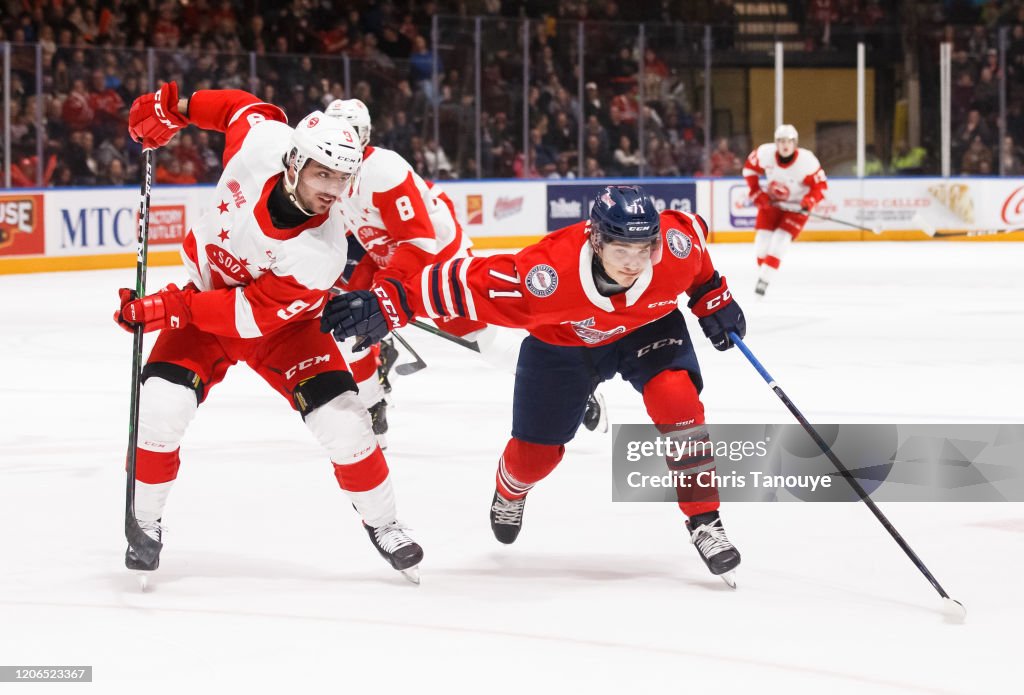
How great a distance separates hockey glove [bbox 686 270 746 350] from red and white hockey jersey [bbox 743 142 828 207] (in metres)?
7.68

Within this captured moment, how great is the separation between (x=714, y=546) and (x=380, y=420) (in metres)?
1.92

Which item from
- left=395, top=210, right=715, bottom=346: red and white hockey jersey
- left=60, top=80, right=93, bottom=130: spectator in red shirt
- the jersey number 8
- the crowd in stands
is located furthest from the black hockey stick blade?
left=60, top=80, right=93, bottom=130: spectator in red shirt

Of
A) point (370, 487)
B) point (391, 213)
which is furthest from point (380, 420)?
point (370, 487)

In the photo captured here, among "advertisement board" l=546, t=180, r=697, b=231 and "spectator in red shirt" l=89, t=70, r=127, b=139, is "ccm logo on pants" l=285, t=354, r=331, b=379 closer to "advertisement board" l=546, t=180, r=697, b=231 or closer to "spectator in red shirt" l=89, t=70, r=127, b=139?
"spectator in red shirt" l=89, t=70, r=127, b=139

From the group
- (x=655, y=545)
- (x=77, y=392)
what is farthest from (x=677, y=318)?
(x=77, y=392)

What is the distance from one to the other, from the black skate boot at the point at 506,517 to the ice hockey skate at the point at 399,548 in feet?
1.01

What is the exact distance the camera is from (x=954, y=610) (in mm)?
2938

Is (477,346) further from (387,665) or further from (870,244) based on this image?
(870,244)

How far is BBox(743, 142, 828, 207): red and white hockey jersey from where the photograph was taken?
36.1 feet

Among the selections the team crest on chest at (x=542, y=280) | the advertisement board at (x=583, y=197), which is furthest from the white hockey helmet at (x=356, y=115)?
the advertisement board at (x=583, y=197)

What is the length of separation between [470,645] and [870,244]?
12.3 m

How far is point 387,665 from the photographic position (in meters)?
2.69

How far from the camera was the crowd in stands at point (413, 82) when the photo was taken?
11.2m

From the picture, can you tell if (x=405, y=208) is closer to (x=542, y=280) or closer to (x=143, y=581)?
(x=542, y=280)
